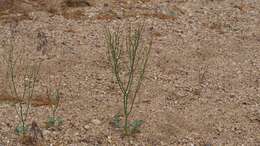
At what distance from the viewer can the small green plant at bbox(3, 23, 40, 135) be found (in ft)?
18.8

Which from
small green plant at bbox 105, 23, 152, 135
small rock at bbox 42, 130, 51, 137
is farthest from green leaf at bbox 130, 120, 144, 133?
small rock at bbox 42, 130, 51, 137

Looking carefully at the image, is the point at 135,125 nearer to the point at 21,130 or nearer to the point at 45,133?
the point at 45,133

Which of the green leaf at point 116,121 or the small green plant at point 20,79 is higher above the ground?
the small green plant at point 20,79

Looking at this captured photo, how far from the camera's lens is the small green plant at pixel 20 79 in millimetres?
5723

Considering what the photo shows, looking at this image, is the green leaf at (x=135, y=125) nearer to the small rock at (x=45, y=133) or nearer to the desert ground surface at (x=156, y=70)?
the desert ground surface at (x=156, y=70)

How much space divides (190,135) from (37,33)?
3056 mm

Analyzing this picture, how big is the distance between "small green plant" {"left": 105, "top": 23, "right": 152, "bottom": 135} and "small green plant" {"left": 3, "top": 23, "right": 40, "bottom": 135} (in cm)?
98

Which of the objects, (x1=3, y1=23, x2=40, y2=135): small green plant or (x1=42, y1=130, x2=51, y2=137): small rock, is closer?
(x1=42, y1=130, x2=51, y2=137): small rock

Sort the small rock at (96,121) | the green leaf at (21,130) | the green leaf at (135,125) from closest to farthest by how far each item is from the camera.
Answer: the green leaf at (21,130) → the green leaf at (135,125) → the small rock at (96,121)

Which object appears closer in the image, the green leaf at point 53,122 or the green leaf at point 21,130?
the green leaf at point 21,130

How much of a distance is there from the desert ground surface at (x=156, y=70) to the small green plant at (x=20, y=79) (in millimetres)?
77

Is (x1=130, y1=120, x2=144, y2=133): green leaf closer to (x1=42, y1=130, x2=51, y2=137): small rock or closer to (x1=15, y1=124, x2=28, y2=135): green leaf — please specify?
(x1=42, y1=130, x2=51, y2=137): small rock

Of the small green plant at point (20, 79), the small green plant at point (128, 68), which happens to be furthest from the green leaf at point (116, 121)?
the small green plant at point (20, 79)

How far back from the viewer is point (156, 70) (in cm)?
686
